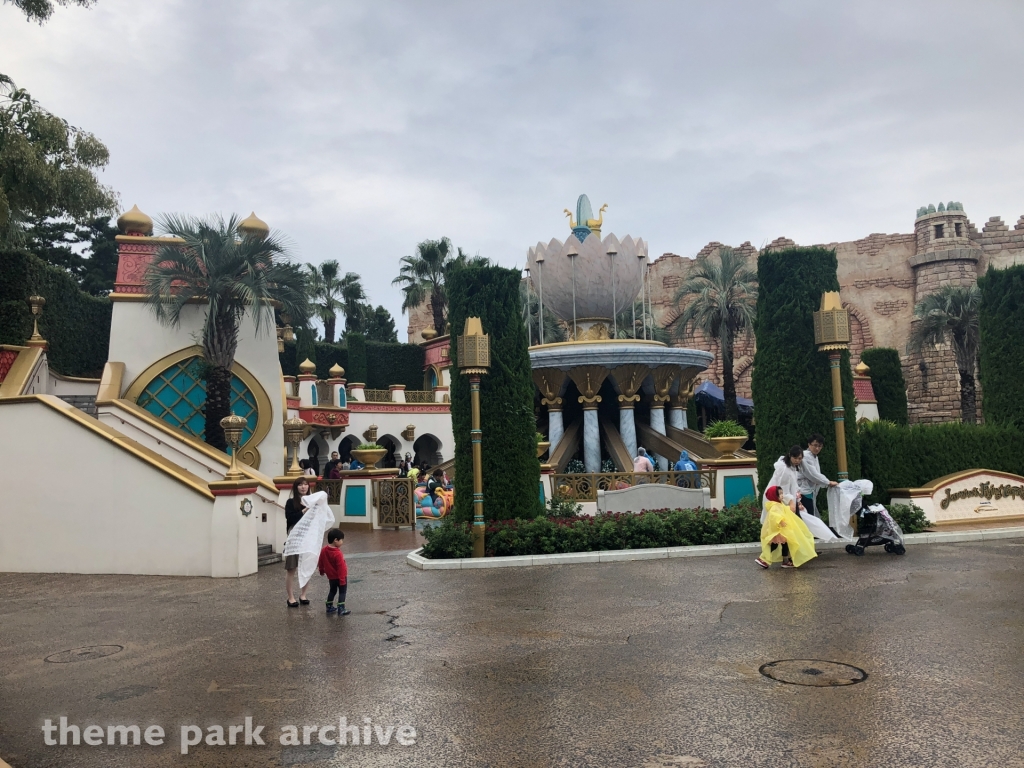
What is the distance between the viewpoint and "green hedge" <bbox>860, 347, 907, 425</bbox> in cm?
3662

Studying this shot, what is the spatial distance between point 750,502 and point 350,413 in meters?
25.0

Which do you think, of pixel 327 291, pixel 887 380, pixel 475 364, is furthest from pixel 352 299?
pixel 475 364

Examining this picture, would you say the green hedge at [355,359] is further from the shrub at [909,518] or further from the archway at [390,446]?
the shrub at [909,518]

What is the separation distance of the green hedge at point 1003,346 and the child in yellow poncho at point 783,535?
992 cm

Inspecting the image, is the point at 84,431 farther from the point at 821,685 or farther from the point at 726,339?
the point at 726,339

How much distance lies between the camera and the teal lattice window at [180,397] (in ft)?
61.3

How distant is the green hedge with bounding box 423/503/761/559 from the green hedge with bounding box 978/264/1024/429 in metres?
8.33

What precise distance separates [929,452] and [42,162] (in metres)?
16.5

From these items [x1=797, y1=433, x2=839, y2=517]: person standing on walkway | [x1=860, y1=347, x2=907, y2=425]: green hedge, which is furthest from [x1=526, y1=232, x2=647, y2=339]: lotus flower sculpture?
[x1=860, y1=347, x2=907, y2=425]: green hedge

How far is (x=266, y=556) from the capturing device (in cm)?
1365

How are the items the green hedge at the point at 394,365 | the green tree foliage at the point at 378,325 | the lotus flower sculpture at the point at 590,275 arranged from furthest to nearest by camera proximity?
the green tree foliage at the point at 378,325
the green hedge at the point at 394,365
the lotus flower sculpture at the point at 590,275

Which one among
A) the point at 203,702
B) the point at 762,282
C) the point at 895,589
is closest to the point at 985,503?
the point at 762,282

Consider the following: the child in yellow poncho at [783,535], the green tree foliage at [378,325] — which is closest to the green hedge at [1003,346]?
the child in yellow poncho at [783,535]

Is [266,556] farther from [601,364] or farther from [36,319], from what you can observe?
[601,364]
